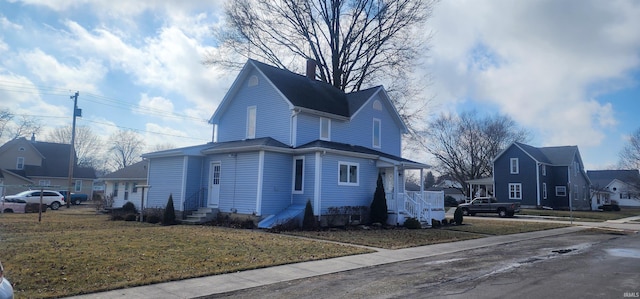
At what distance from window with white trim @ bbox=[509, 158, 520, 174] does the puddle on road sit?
34.7 meters

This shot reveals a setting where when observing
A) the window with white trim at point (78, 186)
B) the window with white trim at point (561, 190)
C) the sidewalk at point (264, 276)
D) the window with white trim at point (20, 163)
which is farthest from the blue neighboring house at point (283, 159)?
the window with white trim at point (78, 186)

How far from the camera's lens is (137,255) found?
1026 cm

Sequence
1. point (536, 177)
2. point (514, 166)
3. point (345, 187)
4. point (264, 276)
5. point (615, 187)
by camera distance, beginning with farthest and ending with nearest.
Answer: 1. point (615, 187)
2. point (514, 166)
3. point (536, 177)
4. point (345, 187)
5. point (264, 276)

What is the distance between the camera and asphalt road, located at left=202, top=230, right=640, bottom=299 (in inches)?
284

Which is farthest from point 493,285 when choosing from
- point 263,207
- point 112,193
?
point 112,193

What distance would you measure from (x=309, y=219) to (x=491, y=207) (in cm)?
2263

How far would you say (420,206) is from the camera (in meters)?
21.5

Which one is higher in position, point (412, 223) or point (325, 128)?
point (325, 128)

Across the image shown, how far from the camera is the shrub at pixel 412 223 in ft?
66.2

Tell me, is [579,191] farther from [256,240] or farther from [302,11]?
[256,240]

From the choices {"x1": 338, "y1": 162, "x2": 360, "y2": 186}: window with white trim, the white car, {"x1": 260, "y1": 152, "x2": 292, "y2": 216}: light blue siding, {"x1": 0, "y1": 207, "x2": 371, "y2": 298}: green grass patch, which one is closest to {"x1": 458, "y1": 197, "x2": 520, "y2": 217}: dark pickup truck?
{"x1": 338, "y1": 162, "x2": 360, "y2": 186}: window with white trim

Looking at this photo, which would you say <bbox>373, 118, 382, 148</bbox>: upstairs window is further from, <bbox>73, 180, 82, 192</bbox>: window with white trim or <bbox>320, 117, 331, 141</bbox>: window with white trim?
<bbox>73, 180, 82, 192</bbox>: window with white trim

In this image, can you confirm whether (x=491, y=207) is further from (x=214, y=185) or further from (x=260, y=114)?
(x=214, y=185)

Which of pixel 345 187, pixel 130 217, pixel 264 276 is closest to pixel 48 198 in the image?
pixel 130 217
